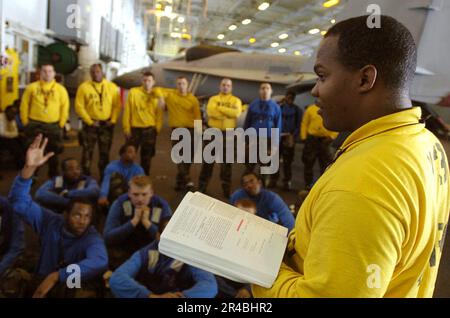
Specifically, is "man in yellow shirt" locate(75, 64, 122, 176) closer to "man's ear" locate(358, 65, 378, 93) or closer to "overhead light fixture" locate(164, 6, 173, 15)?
"man's ear" locate(358, 65, 378, 93)

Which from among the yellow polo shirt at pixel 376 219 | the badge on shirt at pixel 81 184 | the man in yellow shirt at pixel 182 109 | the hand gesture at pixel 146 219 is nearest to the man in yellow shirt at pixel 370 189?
the yellow polo shirt at pixel 376 219

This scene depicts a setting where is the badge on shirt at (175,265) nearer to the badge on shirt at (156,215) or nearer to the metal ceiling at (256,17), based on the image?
the badge on shirt at (156,215)

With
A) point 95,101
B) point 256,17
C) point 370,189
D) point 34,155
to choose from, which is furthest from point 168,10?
point 370,189

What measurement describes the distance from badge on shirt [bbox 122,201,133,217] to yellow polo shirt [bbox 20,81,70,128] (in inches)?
101

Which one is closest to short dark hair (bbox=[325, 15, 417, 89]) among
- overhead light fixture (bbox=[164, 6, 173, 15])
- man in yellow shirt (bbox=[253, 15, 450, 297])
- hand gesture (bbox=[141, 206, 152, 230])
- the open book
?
man in yellow shirt (bbox=[253, 15, 450, 297])

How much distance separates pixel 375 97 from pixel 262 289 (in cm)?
52

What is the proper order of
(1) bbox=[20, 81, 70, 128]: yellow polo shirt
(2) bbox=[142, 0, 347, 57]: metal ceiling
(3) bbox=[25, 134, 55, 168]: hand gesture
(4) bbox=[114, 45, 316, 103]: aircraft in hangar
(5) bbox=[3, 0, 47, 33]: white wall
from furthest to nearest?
(2) bbox=[142, 0, 347, 57]: metal ceiling < (4) bbox=[114, 45, 316, 103]: aircraft in hangar < (5) bbox=[3, 0, 47, 33]: white wall < (1) bbox=[20, 81, 70, 128]: yellow polo shirt < (3) bbox=[25, 134, 55, 168]: hand gesture

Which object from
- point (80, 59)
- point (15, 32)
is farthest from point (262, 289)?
point (80, 59)

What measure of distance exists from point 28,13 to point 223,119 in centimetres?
576

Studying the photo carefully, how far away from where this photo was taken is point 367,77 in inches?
32.5

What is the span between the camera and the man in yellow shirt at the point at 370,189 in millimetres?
669

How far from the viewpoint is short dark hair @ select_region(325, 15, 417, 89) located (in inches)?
32.2

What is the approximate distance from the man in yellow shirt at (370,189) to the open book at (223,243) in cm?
4

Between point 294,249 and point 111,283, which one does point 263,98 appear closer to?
point 111,283
